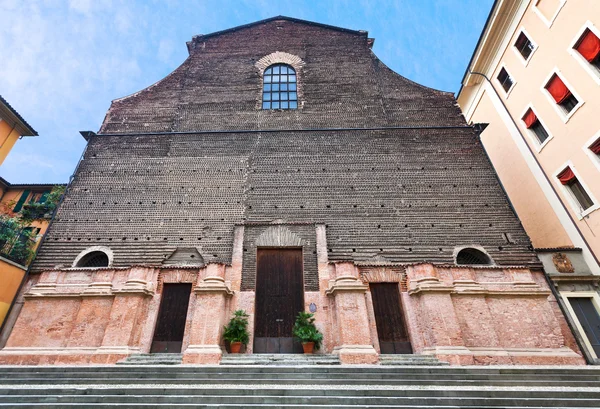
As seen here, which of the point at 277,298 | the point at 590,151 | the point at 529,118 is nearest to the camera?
the point at 277,298

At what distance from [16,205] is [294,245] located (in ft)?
45.8

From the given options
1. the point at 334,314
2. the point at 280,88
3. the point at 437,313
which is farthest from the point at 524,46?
the point at 334,314

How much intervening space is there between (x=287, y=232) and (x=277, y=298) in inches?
87.8

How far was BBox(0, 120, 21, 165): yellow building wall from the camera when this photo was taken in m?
12.2

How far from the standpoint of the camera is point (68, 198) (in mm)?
11719

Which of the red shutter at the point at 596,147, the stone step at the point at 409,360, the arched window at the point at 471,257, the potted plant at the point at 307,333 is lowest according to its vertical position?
the stone step at the point at 409,360

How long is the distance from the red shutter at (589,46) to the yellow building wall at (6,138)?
21127 mm

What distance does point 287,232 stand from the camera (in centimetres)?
1085

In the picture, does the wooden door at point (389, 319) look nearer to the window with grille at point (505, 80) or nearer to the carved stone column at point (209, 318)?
the carved stone column at point (209, 318)

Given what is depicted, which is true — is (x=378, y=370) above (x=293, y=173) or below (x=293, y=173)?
below

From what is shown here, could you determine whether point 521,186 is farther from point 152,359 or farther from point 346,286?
point 152,359

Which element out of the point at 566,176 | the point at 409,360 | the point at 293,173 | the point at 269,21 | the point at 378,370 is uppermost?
the point at 269,21

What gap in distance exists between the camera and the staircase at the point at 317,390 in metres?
5.24

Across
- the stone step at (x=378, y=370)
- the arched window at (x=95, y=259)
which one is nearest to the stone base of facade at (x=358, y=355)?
the stone step at (x=378, y=370)
